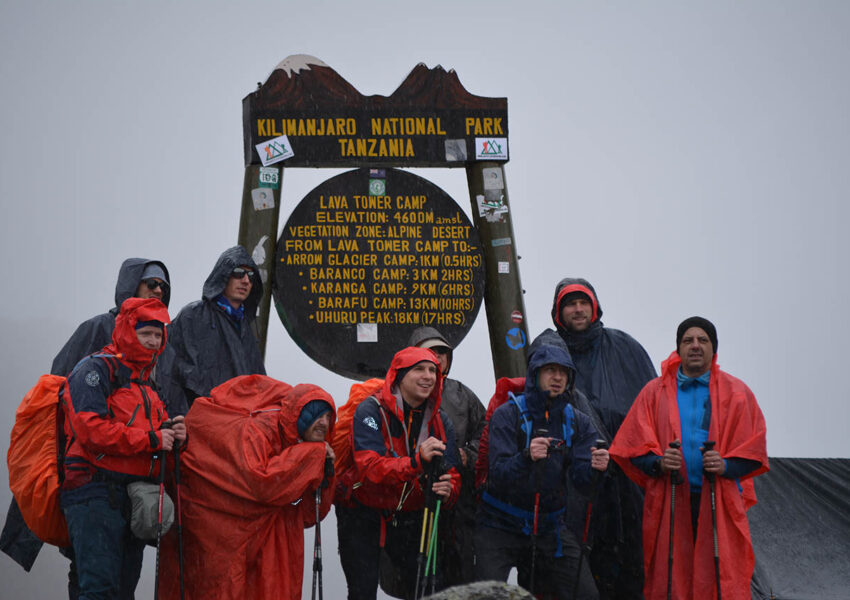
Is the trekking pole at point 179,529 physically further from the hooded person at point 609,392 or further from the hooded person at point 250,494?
the hooded person at point 609,392

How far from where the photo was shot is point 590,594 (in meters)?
5.35

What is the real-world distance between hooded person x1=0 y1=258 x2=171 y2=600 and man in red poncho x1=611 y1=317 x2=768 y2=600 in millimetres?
3440

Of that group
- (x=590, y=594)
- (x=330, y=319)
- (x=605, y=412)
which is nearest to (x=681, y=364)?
(x=605, y=412)

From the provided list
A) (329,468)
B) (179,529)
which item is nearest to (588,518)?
(329,468)

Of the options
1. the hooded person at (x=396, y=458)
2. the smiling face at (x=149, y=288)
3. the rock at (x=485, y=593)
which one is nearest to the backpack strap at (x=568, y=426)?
the hooded person at (x=396, y=458)

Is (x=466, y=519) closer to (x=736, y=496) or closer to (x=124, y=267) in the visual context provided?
(x=736, y=496)

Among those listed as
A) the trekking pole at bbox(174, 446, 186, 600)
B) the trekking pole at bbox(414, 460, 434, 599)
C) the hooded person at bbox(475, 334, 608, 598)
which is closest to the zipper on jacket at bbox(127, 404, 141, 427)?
the trekking pole at bbox(174, 446, 186, 600)

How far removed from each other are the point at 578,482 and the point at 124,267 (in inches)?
138

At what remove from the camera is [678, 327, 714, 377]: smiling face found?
18.3 feet

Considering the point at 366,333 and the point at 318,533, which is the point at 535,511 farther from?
the point at 366,333

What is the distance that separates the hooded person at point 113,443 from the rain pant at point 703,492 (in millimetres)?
2970

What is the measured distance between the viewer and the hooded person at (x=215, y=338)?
6.10 metres

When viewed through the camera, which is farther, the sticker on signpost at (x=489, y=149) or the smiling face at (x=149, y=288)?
the sticker on signpost at (x=489, y=149)

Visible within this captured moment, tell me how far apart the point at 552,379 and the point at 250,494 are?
203 cm
